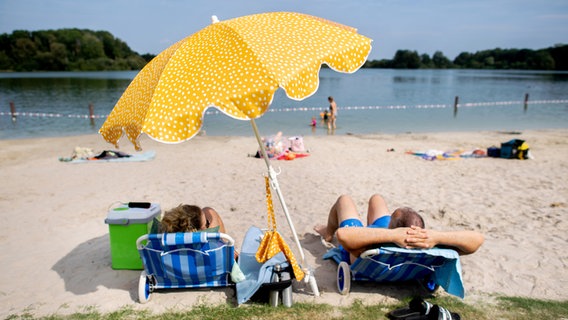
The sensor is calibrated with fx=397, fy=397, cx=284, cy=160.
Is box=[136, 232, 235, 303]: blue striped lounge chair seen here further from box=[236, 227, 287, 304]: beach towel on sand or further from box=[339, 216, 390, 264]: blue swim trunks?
box=[339, 216, 390, 264]: blue swim trunks

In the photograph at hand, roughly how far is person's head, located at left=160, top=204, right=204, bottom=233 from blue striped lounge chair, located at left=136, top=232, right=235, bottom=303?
0.19 m

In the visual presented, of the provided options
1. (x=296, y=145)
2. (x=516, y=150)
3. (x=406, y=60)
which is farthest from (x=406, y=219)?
(x=406, y=60)

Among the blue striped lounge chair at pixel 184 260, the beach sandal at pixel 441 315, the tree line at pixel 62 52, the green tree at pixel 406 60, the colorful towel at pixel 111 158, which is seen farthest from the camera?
the green tree at pixel 406 60

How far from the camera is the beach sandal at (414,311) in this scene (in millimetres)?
3053

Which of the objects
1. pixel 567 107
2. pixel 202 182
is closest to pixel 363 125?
pixel 202 182

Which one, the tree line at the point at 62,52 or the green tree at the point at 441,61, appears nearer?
the tree line at the point at 62,52

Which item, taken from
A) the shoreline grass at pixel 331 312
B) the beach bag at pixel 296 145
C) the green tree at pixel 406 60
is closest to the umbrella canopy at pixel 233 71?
the shoreline grass at pixel 331 312

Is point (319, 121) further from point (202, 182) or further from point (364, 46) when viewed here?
point (364, 46)

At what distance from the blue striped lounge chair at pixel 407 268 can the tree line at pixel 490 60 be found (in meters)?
125

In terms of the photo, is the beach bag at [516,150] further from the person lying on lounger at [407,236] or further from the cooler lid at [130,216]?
the cooler lid at [130,216]

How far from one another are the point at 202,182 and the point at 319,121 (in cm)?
1461

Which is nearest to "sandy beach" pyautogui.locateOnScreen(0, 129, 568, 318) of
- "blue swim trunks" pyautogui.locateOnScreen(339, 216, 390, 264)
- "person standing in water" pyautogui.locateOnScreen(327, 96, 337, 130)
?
"blue swim trunks" pyautogui.locateOnScreen(339, 216, 390, 264)

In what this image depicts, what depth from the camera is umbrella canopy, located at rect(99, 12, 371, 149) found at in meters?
2.39

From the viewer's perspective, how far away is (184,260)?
331 cm
